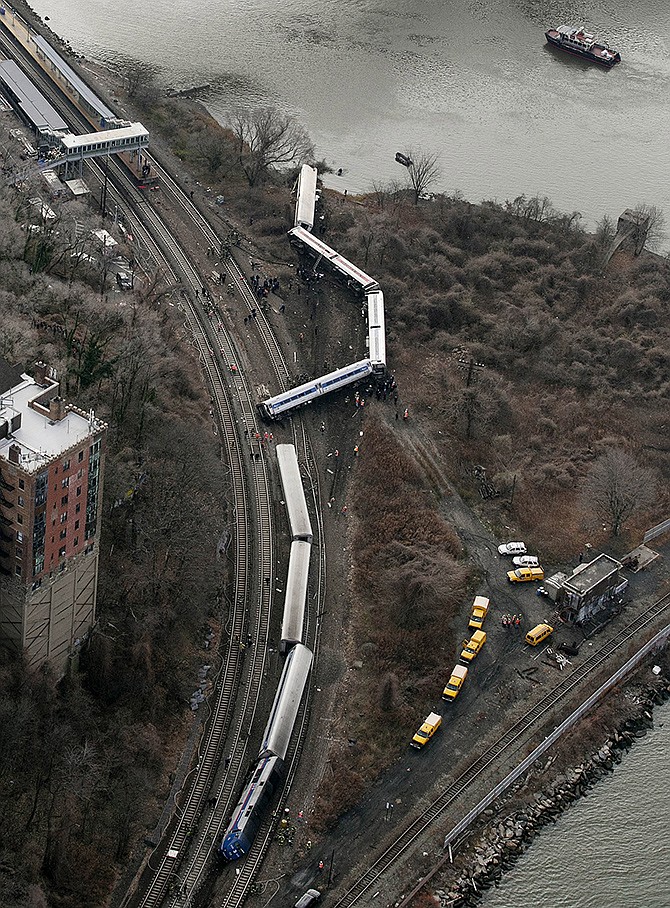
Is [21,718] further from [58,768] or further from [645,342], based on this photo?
[645,342]

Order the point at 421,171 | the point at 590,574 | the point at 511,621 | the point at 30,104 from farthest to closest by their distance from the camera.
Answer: the point at 421,171 < the point at 30,104 < the point at 590,574 < the point at 511,621

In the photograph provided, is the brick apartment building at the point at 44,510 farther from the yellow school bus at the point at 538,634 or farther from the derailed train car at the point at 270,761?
the yellow school bus at the point at 538,634

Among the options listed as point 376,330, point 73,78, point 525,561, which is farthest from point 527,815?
point 73,78

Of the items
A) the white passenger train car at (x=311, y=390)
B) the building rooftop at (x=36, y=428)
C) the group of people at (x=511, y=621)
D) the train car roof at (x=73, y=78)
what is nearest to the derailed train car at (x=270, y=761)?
the group of people at (x=511, y=621)

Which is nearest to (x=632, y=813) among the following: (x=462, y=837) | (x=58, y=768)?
(x=462, y=837)

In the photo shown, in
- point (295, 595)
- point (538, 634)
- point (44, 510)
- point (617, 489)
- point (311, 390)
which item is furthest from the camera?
point (311, 390)

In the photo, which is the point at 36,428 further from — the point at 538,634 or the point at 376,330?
the point at 376,330
